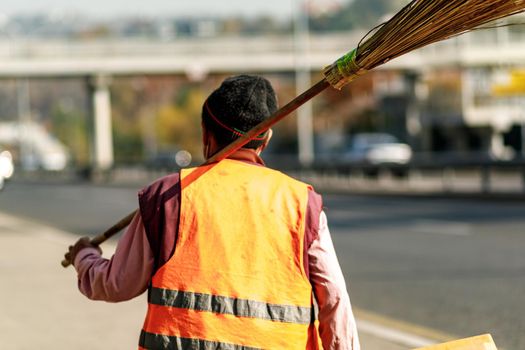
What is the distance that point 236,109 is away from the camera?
351cm

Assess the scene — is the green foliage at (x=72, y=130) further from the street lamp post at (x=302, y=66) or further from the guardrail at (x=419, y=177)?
the guardrail at (x=419, y=177)

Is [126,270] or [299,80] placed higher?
[299,80]

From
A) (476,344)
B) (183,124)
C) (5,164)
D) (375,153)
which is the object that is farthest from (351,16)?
(476,344)

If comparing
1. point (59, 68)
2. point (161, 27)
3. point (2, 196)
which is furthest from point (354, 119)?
point (2, 196)

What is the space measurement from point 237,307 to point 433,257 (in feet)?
35.7

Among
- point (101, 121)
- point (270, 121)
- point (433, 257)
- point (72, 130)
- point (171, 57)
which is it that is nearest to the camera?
point (270, 121)

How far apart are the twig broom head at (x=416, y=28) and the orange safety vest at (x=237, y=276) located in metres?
0.42

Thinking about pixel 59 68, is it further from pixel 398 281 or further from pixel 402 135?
pixel 398 281

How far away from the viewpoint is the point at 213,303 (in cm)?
327

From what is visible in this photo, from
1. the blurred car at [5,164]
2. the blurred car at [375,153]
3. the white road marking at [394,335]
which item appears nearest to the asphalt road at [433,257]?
the white road marking at [394,335]

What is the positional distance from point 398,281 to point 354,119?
6853 centimetres

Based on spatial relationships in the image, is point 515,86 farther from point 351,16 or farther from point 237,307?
point 351,16

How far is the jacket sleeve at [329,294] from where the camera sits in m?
3.30

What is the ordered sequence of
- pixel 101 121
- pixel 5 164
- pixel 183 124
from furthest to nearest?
pixel 183 124 < pixel 101 121 < pixel 5 164
